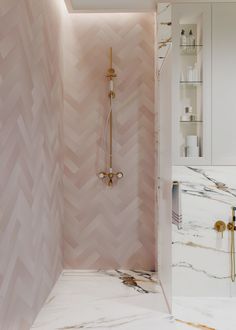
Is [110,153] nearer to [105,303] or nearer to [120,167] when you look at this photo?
[120,167]

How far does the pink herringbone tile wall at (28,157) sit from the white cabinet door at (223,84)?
4.00 ft

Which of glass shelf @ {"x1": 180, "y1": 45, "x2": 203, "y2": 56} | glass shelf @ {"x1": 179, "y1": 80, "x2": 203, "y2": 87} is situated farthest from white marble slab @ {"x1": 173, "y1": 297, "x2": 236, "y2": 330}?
glass shelf @ {"x1": 180, "y1": 45, "x2": 203, "y2": 56}

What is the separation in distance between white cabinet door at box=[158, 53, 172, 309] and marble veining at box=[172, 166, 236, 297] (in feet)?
0.45

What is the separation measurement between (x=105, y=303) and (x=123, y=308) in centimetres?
16

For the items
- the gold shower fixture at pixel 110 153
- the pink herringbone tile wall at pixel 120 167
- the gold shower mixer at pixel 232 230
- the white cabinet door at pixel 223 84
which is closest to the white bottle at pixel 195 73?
the white cabinet door at pixel 223 84

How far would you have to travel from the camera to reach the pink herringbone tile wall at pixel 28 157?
1.72m

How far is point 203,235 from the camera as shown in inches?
109

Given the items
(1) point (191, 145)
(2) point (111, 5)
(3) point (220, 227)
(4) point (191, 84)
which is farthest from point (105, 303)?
(2) point (111, 5)

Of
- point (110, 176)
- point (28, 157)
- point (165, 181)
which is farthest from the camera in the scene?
point (110, 176)

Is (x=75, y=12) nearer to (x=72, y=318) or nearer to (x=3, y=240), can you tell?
(x=3, y=240)

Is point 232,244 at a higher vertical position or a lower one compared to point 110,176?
lower

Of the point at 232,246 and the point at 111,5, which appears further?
the point at 111,5

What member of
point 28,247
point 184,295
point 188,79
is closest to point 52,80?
point 188,79

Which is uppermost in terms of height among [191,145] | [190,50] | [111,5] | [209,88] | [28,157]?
[111,5]
